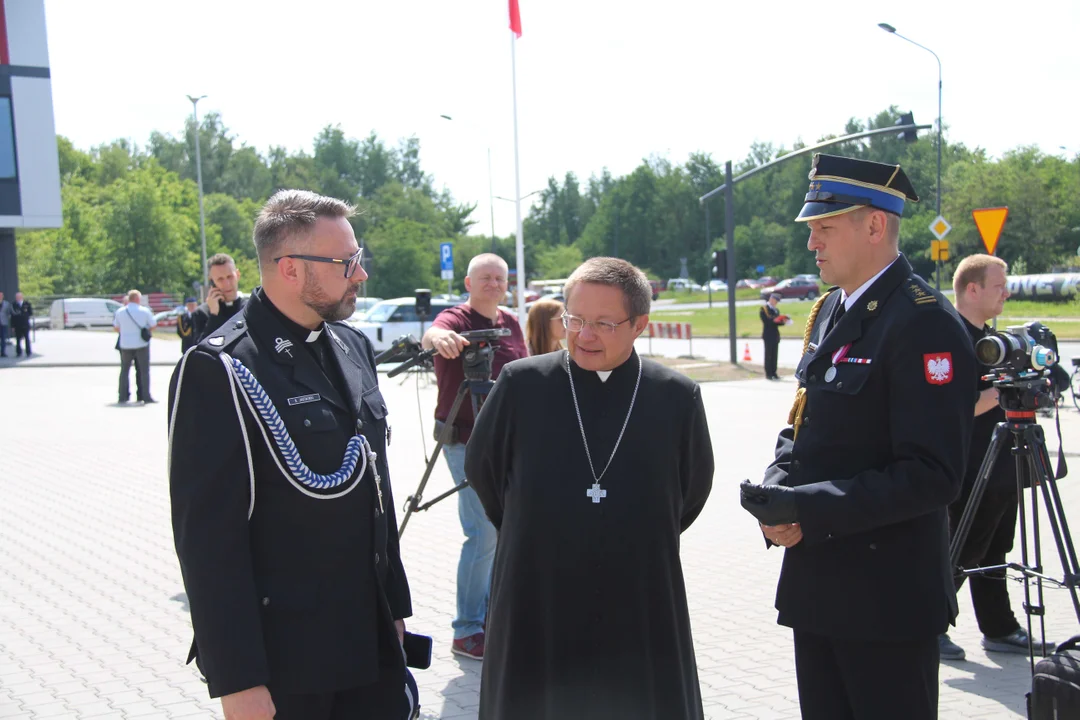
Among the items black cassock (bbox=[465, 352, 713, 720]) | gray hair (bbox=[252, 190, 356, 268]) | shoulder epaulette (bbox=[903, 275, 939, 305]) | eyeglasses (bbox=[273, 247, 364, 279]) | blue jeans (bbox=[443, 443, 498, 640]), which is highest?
gray hair (bbox=[252, 190, 356, 268])

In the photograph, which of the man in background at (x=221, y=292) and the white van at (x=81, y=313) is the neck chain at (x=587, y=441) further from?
the white van at (x=81, y=313)

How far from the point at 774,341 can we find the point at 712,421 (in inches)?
260

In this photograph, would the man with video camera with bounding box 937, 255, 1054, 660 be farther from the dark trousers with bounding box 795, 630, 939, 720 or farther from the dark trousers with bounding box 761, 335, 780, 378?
the dark trousers with bounding box 761, 335, 780, 378

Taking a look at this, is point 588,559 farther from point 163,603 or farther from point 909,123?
point 909,123

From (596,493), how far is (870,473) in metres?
0.78

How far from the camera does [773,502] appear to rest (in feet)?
9.29

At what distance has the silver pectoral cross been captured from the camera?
2.88m

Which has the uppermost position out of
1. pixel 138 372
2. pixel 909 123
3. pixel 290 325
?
pixel 909 123

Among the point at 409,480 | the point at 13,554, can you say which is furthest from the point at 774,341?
the point at 13,554

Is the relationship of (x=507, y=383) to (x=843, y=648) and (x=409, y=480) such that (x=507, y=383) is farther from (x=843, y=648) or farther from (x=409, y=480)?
(x=409, y=480)

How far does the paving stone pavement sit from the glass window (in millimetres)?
24586

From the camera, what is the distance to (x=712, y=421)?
14.3 m

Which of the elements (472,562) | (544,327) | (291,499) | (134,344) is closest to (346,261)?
(291,499)

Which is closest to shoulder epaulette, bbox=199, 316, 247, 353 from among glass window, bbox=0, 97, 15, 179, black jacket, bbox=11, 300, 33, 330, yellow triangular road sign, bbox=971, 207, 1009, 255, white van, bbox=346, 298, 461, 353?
yellow triangular road sign, bbox=971, 207, 1009, 255
